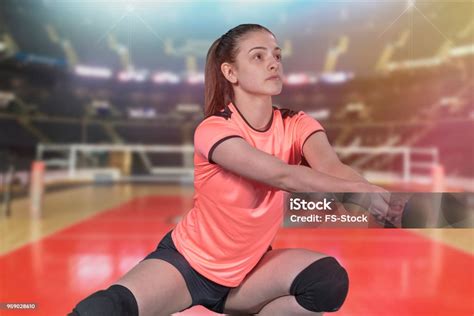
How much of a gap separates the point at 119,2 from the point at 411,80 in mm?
4892

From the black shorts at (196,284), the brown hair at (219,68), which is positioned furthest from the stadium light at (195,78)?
the black shorts at (196,284)

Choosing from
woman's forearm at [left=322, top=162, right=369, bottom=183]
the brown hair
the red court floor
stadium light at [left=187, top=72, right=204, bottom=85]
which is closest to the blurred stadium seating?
stadium light at [left=187, top=72, right=204, bottom=85]

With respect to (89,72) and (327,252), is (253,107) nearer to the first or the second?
(327,252)

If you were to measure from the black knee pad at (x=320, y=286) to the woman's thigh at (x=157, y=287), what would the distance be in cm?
25

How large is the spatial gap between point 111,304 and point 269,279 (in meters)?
0.35

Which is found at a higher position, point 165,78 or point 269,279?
point 165,78

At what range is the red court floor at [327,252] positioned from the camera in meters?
1.65

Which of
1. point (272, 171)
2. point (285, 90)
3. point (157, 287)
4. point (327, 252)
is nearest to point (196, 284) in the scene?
point (157, 287)

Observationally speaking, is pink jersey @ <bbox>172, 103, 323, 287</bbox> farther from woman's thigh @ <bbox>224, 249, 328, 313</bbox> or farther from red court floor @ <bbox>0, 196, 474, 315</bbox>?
red court floor @ <bbox>0, 196, 474, 315</bbox>

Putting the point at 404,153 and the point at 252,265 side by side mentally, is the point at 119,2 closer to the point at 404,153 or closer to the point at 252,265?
the point at 252,265

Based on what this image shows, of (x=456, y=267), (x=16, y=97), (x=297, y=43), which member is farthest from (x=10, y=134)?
(x=456, y=267)

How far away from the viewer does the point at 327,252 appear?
255 centimetres

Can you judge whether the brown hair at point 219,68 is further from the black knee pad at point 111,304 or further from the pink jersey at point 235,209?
the black knee pad at point 111,304

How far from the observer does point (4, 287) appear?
70.3 inches
